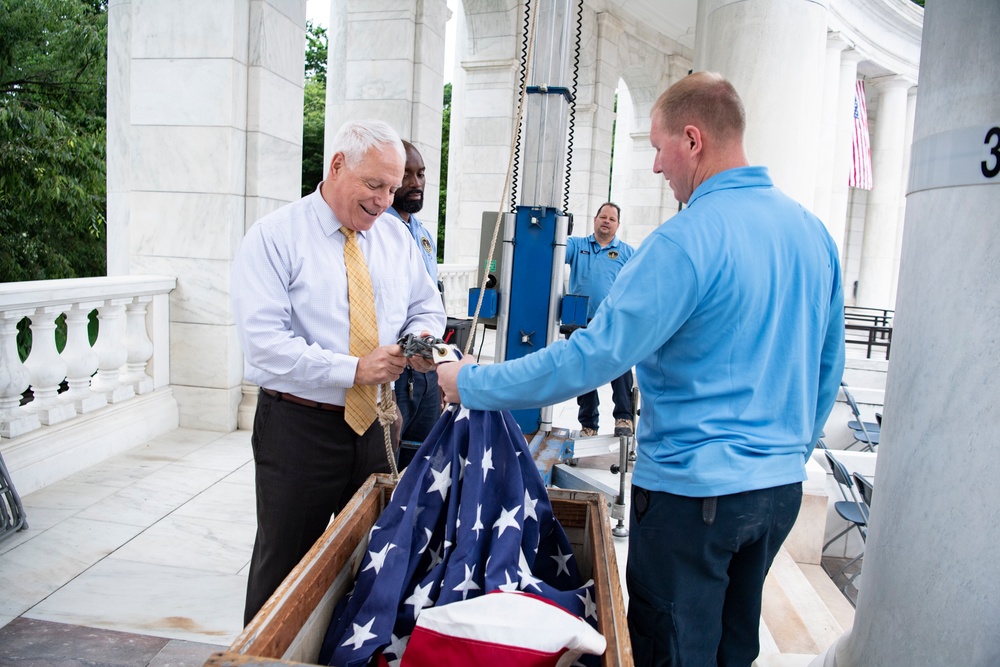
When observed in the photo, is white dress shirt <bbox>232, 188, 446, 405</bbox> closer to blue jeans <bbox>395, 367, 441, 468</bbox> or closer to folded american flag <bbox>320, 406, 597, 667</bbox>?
folded american flag <bbox>320, 406, 597, 667</bbox>

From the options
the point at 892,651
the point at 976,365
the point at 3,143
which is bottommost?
the point at 892,651

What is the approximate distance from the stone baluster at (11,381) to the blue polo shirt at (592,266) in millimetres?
4491

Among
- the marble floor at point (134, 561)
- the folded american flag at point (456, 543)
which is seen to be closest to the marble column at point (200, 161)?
the marble floor at point (134, 561)

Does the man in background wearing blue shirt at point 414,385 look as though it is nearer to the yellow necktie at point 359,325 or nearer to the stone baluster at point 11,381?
the yellow necktie at point 359,325

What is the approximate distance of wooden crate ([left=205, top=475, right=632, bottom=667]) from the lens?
1558 mm

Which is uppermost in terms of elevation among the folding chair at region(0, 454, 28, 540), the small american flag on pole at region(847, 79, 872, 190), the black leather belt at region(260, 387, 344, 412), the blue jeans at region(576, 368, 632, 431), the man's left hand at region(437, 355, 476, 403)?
the small american flag on pole at region(847, 79, 872, 190)

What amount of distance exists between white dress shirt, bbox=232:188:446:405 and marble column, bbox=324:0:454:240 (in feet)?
21.9

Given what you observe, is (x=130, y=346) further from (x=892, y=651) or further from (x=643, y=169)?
(x=643, y=169)

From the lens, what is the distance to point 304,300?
2.60m

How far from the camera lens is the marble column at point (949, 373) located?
2.04 m

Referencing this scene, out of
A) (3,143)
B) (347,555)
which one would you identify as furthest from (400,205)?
(3,143)

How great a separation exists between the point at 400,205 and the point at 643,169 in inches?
744

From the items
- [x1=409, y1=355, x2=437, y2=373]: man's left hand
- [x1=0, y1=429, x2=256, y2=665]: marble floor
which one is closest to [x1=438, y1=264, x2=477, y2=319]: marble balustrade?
[x1=0, y1=429, x2=256, y2=665]: marble floor

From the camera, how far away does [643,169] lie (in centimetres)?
2219
